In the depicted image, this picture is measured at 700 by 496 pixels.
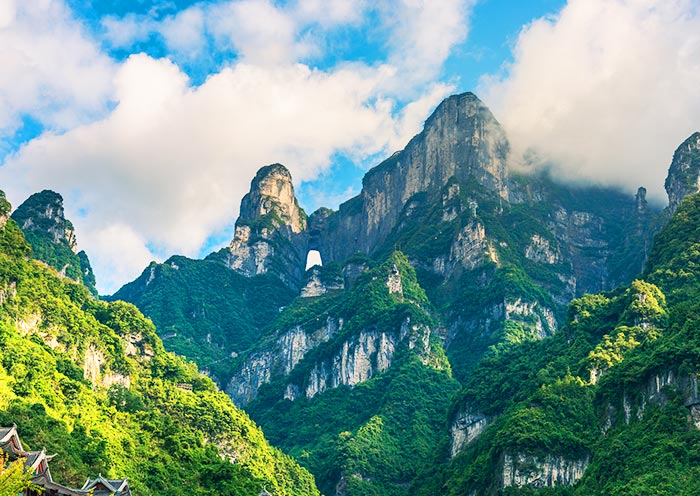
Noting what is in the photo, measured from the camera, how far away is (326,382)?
167000 mm

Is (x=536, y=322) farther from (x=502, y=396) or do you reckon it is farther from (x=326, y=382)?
(x=502, y=396)

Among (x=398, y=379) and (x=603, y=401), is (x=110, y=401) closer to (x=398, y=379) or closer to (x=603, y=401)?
(x=603, y=401)

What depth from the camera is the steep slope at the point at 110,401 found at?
73.5 m

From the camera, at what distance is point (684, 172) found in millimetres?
173375

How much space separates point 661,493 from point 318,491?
6189cm

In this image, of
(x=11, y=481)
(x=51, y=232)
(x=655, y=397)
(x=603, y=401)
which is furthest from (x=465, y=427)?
Result: (x=51, y=232)

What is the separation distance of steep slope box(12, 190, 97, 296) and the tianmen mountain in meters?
0.43

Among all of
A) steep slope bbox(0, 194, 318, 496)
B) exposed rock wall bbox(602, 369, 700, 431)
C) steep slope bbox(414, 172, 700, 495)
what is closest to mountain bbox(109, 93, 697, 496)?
steep slope bbox(414, 172, 700, 495)

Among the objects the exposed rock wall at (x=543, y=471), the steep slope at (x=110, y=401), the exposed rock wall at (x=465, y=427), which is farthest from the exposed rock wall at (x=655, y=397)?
the steep slope at (x=110, y=401)

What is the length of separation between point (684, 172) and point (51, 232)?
116597 mm

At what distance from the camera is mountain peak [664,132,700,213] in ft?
559

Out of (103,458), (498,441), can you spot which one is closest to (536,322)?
(498,441)

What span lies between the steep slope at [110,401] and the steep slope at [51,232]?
142ft

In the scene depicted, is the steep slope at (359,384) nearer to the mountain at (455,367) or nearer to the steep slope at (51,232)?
the mountain at (455,367)
